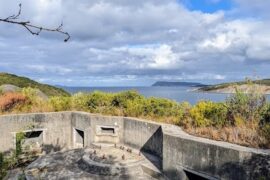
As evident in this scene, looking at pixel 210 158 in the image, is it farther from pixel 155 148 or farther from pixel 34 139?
pixel 34 139

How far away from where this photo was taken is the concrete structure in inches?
254

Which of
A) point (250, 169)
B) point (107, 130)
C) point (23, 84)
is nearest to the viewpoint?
point (250, 169)

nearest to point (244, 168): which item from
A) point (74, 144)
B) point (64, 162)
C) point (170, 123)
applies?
point (170, 123)

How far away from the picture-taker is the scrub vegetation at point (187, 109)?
25.4 ft

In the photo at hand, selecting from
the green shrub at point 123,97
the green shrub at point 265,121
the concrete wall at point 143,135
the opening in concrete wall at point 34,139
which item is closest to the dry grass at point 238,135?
Answer: the green shrub at point 265,121

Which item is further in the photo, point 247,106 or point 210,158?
point 247,106

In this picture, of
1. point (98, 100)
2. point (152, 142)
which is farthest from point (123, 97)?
point (152, 142)

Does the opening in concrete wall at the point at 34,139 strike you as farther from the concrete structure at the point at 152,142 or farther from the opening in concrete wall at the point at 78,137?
the opening in concrete wall at the point at 78,137

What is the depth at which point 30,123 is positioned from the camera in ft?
38.9

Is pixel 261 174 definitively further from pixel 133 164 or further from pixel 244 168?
pixel 133 164

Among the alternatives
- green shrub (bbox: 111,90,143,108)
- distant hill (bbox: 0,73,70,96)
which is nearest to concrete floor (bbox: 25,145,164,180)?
green shrub (bbox: 111,90,143,108)

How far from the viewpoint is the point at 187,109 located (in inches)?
→ 417

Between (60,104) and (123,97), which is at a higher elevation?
(123,97)

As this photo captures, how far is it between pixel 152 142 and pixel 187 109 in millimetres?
→ 1564
